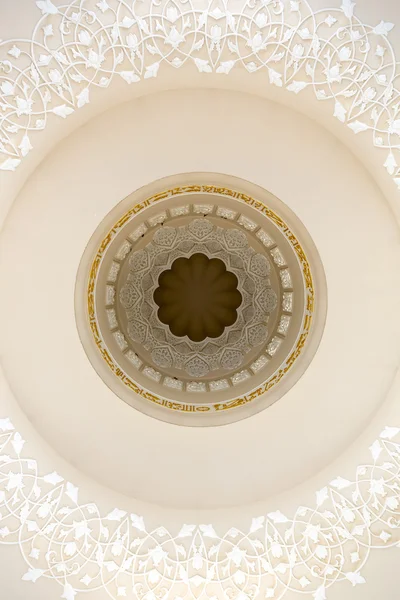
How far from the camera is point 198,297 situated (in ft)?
27.0

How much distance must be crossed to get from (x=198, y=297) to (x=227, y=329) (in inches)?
27.7

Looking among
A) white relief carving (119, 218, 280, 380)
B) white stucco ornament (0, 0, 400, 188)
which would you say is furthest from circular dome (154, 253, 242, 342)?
white stucco ornament (0, 0, 400, 188)

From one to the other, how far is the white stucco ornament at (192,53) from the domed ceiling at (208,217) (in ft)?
0.06

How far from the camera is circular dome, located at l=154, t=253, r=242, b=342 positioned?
8.03m

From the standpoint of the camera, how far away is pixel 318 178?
19.7 feet

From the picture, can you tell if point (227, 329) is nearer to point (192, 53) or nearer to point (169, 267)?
point (169, 267)

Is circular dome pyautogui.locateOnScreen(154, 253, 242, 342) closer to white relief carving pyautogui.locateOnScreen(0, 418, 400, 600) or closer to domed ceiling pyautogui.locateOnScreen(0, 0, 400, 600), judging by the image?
domed ceiling pyautogui.locateOnScreen(0, 0, 400, 600)

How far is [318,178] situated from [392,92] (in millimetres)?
1254

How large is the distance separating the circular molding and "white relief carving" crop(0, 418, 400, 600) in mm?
1477

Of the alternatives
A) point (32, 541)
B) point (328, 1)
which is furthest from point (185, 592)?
point (328, 1)

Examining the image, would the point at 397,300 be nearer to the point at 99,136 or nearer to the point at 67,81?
the point at 99,136

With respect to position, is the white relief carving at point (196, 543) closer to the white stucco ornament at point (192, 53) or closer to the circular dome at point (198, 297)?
the circular dome at point (198, 297)

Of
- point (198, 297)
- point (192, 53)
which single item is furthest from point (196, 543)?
point (192, 53)

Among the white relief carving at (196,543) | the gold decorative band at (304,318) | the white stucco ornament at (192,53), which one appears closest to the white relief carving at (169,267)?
the gold decorative band at (304,318)
